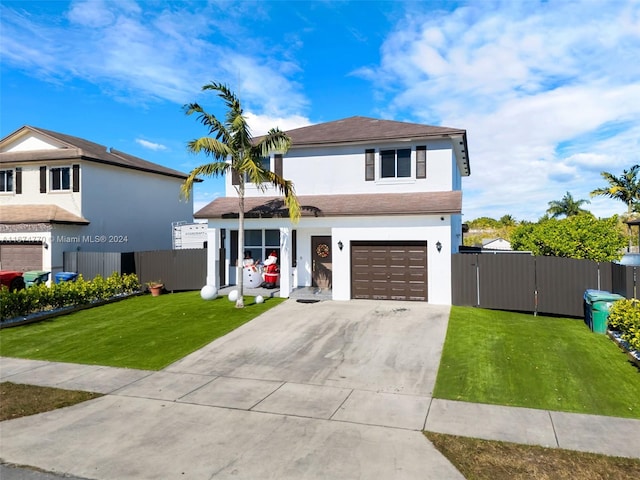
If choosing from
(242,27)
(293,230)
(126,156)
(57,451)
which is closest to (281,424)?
(57,451)

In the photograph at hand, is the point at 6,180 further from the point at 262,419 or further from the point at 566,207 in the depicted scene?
the point at 566,207

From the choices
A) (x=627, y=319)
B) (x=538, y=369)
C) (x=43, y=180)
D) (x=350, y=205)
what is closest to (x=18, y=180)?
(x=43, y=180)

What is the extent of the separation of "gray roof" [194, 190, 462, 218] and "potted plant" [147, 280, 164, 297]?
3.82 metres

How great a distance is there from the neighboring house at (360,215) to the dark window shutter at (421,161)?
4 centimetres

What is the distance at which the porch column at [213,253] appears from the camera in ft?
57.4

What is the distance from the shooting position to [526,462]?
17.7 ft

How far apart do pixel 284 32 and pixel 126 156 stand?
14.8m

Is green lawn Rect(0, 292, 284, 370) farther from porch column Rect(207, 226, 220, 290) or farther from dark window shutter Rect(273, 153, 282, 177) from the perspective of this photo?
dark window shutter Rect(273, 153, 282, 177)

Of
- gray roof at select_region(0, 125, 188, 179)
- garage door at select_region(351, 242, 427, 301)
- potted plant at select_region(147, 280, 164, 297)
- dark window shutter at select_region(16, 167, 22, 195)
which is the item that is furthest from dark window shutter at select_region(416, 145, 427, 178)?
dark window shutter at select_region(16, 167, 22, 195)

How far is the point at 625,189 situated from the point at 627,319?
32.0m

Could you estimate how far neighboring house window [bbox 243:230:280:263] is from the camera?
18344mm

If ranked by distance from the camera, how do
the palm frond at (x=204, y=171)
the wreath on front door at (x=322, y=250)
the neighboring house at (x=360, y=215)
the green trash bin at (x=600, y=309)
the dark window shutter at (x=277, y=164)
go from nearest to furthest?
the green trash bin at (x=600, y=309)
the palm frond at (x=204, y=171)
the neighboring house at (x=360, y=215)
the wreath on front door at (x=322, y=250)
the dark window shutter at (x=277, y=164)

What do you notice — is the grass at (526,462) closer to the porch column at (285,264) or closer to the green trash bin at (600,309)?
the green trash bin at (600,309)

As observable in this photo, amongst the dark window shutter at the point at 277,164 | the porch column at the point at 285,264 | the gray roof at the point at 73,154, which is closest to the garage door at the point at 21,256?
the gray roof at the point at 73,154
